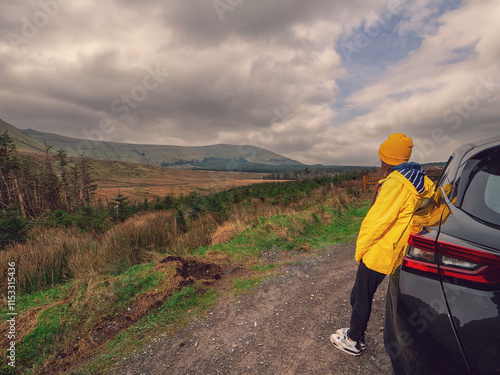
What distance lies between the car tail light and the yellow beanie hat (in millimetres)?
884

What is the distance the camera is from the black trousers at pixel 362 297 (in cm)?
203

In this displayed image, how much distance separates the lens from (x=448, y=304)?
1173 mm

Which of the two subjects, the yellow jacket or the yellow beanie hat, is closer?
the yellow jacket

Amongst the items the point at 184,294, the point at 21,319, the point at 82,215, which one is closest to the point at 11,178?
the point at 82,215

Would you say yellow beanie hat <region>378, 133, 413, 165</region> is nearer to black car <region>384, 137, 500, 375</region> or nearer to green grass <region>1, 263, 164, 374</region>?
black car <region>384, 137, 500, 375</region>

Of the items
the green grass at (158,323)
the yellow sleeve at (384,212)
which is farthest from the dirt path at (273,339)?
the yellow sleeve at (384,212)

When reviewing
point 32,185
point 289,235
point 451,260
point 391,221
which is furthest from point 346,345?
point 32,185

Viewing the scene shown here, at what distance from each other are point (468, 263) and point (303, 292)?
270cm

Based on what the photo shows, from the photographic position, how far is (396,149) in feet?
6.68

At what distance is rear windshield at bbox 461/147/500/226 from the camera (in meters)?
1.39

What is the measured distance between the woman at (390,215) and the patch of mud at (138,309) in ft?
9.19

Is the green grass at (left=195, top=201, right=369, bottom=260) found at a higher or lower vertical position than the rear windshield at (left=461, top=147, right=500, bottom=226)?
lower

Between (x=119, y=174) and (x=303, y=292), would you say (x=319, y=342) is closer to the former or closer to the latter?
(x=303, y=292)

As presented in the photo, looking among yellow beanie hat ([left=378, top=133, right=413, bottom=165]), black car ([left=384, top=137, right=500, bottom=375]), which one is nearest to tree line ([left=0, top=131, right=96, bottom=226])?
yellow beanie hat ([left=378, top=133, right=413, bottom=165])
